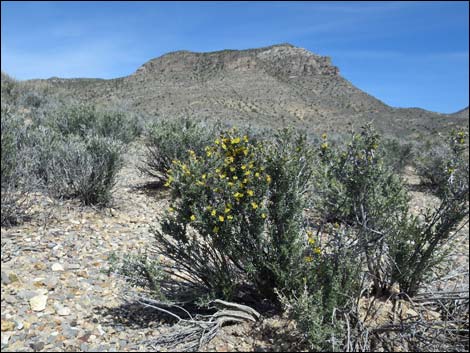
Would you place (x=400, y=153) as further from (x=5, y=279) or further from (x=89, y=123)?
(x=5, y=279)

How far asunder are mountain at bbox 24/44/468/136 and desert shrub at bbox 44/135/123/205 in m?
24.2

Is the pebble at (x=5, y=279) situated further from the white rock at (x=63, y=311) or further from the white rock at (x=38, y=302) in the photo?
the white rock at (x=63, y=311)

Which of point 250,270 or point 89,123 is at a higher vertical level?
point 89,123

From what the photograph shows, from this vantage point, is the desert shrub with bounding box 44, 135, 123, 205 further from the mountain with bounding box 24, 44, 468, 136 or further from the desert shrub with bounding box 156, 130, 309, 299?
the mountain with bounding box 24, 44, 468, 136

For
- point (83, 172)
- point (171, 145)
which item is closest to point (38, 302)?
point (83, 172)

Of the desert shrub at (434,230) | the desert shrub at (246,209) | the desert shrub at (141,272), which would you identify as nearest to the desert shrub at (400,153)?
the desert shrub at (434,230)

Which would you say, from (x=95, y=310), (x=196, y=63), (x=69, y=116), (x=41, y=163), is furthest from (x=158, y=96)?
(x=95, y=310)

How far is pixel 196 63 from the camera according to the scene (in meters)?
56.3

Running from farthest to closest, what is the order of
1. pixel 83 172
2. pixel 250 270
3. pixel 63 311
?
pixel 83 172, pixel 63 311, pixel 250 270

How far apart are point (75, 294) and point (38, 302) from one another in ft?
1.11

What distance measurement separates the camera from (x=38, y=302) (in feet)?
11.3

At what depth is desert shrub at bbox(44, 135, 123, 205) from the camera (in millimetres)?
5875

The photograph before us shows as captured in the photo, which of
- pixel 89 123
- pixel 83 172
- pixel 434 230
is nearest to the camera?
pixel 434 230

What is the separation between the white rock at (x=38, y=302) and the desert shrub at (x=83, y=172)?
242 centimetres
